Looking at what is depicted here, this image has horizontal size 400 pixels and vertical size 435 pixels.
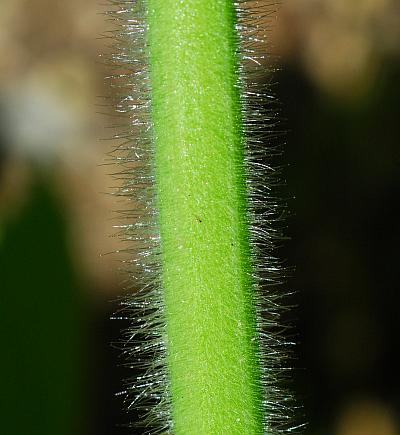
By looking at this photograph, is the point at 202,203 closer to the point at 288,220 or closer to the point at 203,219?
the point at 203,219

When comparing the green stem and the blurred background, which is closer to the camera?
the green stem
